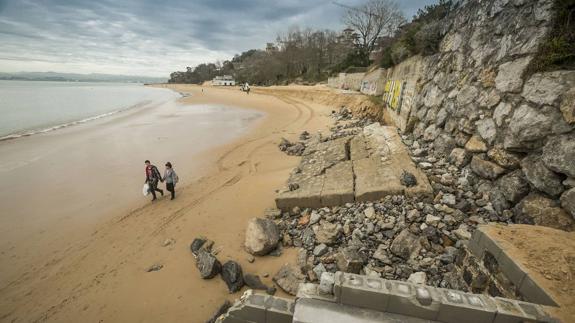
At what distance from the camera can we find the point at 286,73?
245 ft

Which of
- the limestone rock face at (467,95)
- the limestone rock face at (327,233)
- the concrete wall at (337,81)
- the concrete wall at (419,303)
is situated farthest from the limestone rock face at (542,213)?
the concrete wall at (337,81)

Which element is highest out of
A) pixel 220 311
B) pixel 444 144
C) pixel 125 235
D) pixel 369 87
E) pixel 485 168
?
pixel 369 87

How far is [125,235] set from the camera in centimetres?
802

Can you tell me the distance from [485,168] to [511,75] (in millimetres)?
2253

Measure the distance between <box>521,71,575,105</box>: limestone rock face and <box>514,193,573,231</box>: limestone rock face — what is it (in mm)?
1879

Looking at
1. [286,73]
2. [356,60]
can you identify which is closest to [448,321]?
[356,60]

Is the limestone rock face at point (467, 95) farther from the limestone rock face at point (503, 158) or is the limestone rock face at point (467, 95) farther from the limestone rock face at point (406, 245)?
the limestone rock face at point (406, 245)

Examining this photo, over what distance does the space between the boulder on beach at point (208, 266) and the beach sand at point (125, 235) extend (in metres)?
0.16

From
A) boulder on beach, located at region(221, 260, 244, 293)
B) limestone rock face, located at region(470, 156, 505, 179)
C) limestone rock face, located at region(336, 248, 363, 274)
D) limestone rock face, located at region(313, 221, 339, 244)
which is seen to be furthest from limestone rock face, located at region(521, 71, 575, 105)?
boulder on beach, located at region(221, 260, 244, 293)

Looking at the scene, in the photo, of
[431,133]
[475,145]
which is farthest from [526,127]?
[431,133]

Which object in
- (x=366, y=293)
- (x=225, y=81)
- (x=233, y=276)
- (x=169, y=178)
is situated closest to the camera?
(x=366, y=293)

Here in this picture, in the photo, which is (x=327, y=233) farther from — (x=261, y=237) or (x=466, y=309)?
(x=466, y=309)

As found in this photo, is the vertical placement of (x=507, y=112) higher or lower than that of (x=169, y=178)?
higher

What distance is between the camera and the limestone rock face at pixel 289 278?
17.5ft
